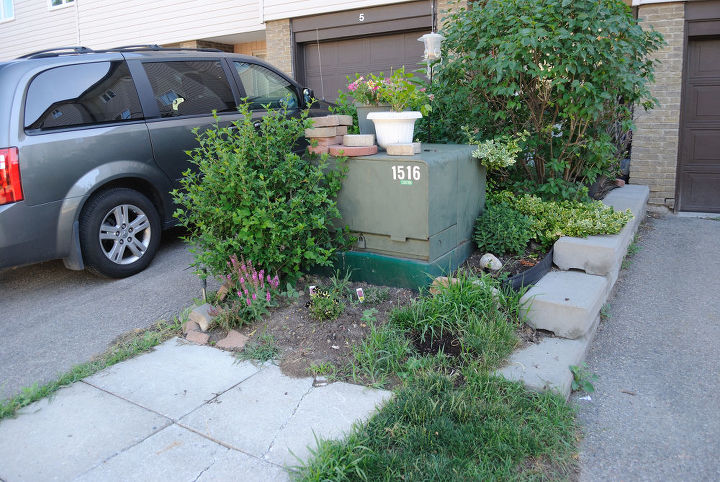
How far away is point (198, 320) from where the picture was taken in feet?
13.4

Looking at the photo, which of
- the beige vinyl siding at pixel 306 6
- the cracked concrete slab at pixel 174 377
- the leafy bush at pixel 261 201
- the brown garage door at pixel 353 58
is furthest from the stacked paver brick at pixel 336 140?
the beige vinyl siding at pixel 306 6

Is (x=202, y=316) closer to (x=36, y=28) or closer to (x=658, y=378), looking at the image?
(x=658, y=378)

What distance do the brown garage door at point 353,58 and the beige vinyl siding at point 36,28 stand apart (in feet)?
26.9

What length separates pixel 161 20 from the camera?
1370cm

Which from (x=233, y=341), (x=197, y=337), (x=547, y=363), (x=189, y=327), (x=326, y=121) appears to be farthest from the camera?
(x=326, y=121)

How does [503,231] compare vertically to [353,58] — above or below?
below

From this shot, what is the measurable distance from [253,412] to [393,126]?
97.3 inches

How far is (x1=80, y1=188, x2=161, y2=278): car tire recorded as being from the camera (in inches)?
198

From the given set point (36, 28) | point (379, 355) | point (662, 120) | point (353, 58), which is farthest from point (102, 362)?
point (36, 28)

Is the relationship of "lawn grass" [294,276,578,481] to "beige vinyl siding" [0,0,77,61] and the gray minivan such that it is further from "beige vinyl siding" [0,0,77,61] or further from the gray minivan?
"beige vinyl siding" [0,0,77,61]

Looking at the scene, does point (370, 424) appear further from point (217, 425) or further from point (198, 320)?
point (198, 320)

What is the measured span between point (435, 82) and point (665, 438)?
12.6 feet

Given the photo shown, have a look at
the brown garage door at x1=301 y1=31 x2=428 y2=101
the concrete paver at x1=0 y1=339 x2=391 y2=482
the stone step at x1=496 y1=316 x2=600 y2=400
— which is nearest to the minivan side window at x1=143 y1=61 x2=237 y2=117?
the concrete paver at x1=0 y1=339 x2=391 y2=482

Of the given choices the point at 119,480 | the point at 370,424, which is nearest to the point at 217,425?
the point at 119,480
